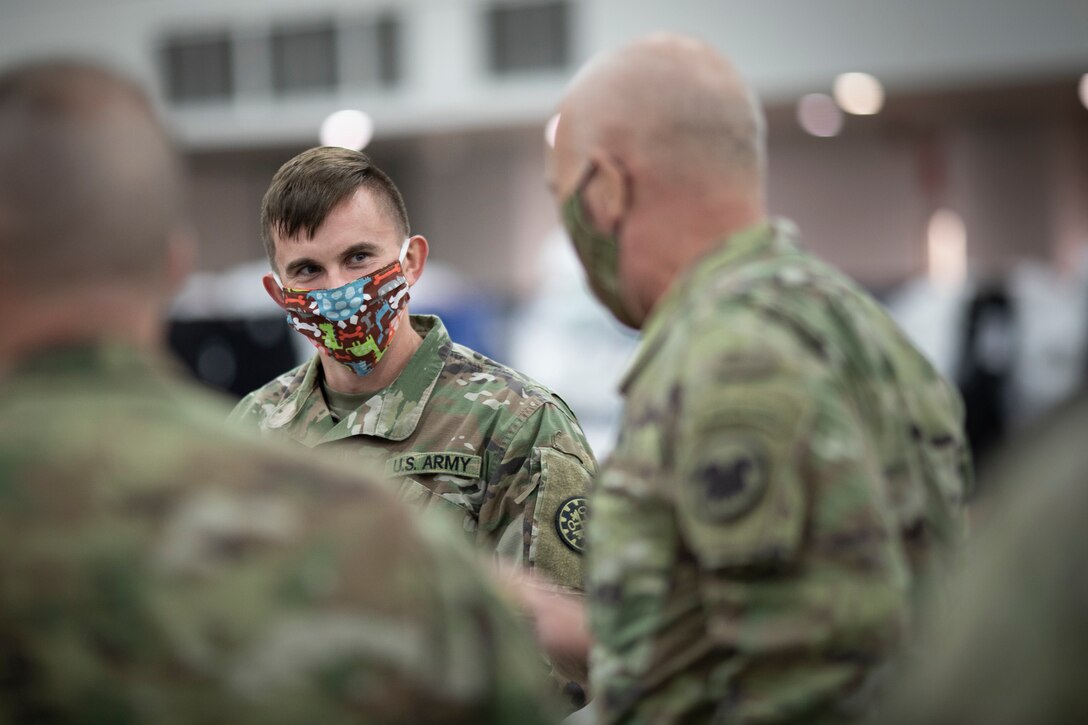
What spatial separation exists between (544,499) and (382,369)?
1.65 ft

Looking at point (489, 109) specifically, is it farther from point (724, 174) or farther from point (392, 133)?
point (724, 174)

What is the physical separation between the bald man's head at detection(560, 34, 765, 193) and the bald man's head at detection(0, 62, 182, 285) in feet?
2.29

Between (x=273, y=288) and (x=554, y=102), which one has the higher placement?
(x=273, y=288)

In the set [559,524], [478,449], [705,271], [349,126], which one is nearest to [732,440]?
[705,271]

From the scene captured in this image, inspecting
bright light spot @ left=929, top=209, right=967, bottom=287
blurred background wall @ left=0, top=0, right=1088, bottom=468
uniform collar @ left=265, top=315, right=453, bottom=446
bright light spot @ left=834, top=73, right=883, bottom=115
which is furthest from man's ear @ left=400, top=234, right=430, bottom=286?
bright light spot @ left=929, top=209, right=967, bottom=287

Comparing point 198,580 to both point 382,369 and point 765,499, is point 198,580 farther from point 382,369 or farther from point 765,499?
point 382,369

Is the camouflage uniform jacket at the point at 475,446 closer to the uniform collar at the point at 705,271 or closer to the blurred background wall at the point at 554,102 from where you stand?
the uniform collar at the point at 705,271

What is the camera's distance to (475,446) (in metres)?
2.68

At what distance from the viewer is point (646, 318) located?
1.98 metres

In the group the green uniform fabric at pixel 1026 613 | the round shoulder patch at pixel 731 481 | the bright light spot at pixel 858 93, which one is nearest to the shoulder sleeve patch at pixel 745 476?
the round shoulder patch at pixel 731 481

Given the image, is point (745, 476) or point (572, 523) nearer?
point (745, 476)

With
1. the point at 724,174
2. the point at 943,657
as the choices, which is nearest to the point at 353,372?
the point at 724,174

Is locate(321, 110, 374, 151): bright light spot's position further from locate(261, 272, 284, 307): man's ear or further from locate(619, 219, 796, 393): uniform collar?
locate(619, 219, 796, 393): uniform collar

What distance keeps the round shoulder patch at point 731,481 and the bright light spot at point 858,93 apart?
12020mm
